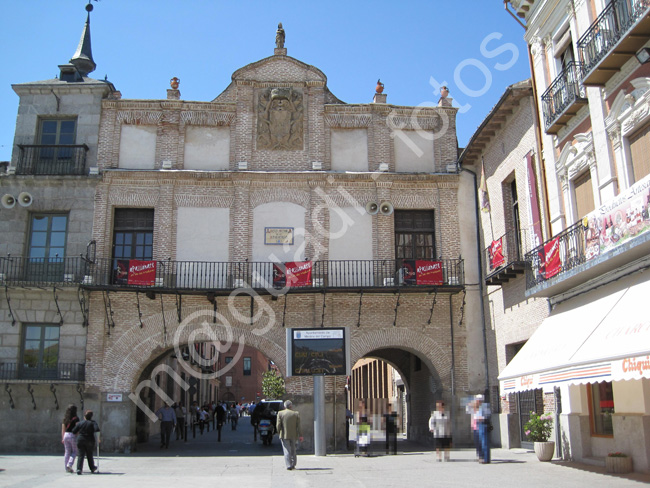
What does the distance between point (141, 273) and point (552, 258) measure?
11986mm

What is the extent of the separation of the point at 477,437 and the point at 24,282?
13.8 m

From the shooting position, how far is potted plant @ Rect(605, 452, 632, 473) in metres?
12.2

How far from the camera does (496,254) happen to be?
18766 millimetres

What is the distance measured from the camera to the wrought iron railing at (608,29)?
11756 mm

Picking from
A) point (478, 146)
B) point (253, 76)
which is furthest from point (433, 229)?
point (253, 76)

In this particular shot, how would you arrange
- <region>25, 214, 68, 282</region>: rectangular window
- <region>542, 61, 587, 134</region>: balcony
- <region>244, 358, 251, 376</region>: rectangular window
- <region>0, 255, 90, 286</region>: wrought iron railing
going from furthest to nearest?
<region>244, 358, 251, 376</region>: rectangular window < <region>25, 214, 68, 282</region>: rectangular window < <region>0, 255, 90, 286</region>: wrought iron railing < <region>542, 61, 587, 134</region>: balcony

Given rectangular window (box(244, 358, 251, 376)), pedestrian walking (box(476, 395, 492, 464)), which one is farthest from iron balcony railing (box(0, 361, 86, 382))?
rectangular window (box(244, 358, 251, 376))

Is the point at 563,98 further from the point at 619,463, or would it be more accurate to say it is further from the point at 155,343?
the point at 155,343

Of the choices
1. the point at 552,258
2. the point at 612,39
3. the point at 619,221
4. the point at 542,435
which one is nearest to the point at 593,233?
the point at 619,221

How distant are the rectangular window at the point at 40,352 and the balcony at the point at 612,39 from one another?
16625 millimetres

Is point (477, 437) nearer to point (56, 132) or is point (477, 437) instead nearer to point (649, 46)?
point (649, 46)

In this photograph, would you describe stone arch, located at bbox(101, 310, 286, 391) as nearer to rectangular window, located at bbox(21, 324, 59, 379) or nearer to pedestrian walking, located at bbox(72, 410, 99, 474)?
rectangular window, located at bbox(21, 324, 59, 379)

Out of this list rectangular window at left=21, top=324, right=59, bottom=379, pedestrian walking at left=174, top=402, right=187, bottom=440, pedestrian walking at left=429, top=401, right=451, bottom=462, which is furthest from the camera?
pedestrian walking at left=174, top=402, right=187, bottom=440

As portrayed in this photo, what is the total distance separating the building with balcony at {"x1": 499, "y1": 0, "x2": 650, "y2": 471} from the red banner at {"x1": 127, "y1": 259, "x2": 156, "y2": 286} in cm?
1098
